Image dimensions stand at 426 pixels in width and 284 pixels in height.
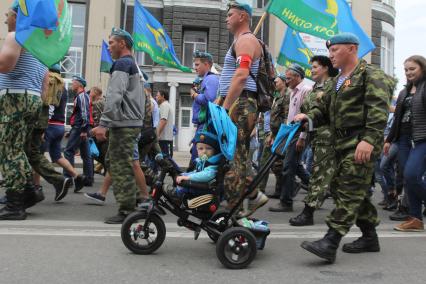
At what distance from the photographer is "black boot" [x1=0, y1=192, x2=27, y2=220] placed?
5.02 meters

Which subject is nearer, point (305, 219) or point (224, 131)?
point (224, 131)

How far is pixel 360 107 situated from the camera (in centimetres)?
376

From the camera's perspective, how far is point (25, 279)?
320cm

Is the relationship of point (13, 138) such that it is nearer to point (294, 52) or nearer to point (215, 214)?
point (215, 214)

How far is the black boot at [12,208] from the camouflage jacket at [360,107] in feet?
10.2

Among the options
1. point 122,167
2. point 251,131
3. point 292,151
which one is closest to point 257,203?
point 251,131

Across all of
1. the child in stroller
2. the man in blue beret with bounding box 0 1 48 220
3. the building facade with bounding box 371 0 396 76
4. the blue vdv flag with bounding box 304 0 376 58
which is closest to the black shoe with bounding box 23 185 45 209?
the man in blue beret with bounding box 0 1 48 220

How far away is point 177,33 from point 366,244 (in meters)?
19.8

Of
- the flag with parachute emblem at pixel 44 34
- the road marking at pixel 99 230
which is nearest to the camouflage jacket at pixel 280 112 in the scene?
the road marking at pixel 99 230

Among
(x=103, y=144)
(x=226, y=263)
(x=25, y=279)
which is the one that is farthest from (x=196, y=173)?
(x=103, y=144)

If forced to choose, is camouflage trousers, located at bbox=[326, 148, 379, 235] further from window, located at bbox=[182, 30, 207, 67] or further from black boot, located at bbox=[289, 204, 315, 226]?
window, located at bbox=[182, 30, 207, 67]

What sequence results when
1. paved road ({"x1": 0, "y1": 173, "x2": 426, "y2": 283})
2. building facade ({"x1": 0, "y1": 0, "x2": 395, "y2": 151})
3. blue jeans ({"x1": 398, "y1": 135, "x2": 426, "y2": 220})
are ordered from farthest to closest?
building facade ({"x1": 0, "y1": 0, "x2": 395, "y2": 151})
blue jeans ({"x1": 398, "y1": 135, "x2": 426, "y2": 220})
paved road ({"x1": 0, "y1": 173, "x2": 426, "y2": 283})


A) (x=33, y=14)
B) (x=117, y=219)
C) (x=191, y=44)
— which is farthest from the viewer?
(x=191, y=44)

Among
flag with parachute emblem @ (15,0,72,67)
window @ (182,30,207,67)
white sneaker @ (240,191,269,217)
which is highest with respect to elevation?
window @ (182,30,207,67)
